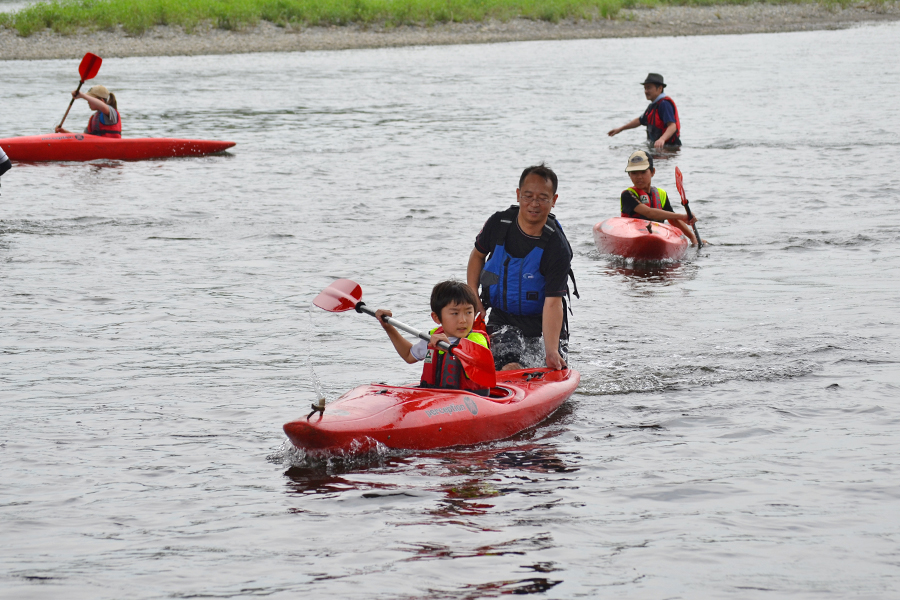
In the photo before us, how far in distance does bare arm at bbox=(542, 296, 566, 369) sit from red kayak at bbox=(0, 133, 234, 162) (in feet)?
36.1

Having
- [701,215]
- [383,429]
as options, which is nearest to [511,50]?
[701,215]

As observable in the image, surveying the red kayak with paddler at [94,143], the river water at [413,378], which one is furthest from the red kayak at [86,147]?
the river water at [413,378]

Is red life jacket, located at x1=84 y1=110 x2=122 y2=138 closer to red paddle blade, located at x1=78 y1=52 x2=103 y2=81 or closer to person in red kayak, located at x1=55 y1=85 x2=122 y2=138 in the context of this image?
person in red kayak, located at x1=55 y1=85 x2=122 y2=138

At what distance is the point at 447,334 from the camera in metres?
4.97

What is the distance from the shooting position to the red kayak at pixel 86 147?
14.7m

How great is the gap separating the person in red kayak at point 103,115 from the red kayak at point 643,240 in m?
7.65

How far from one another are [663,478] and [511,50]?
3411 centimetres

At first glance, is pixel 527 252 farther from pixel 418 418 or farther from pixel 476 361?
pixel 418 418

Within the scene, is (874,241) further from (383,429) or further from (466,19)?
(466,19)

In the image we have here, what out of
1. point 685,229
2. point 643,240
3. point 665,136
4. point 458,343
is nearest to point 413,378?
point 458,343

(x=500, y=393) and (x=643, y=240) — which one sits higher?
(x=643, y=240)

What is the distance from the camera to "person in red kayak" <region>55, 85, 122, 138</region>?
14.0 meters

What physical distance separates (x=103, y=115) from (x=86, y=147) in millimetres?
498

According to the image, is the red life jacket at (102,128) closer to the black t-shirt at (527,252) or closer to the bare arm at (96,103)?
the bare arm at (96,103)
